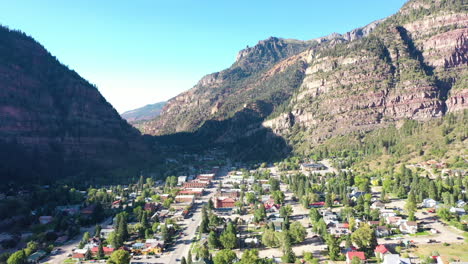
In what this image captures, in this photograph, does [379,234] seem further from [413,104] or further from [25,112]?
[25,112]

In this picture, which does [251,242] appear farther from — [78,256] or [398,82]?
[398,82]

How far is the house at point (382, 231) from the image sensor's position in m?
56.8

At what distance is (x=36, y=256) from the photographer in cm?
5509

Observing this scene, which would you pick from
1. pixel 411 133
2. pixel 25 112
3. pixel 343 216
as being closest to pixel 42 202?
pixel 25 112

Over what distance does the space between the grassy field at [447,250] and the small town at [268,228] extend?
149mm

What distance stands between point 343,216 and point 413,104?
118 meters

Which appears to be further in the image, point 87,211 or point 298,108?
point 298,108

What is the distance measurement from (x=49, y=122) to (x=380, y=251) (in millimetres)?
152148

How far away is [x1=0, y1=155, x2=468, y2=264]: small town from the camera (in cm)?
4962

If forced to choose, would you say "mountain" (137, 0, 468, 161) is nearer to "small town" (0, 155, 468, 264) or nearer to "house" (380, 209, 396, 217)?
"small town" (0, 155, 468, 264)

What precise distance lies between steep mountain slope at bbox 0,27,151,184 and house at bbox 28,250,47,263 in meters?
65.8

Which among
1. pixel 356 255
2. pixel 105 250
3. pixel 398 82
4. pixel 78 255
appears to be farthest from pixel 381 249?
pixel 398 82

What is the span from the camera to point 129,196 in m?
103

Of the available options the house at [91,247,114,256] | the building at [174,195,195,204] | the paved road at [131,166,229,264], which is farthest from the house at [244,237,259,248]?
the building at [174,195,195,204]
